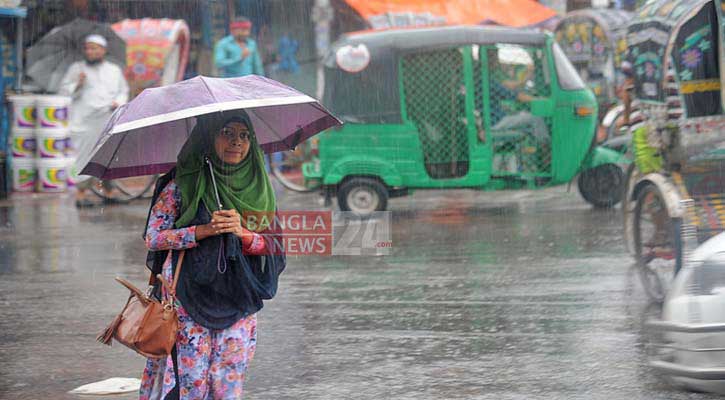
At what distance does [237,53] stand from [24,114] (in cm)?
301

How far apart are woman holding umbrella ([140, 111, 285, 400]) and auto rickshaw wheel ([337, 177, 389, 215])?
28.0ft

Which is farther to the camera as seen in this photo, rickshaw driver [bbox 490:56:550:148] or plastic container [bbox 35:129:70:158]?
plastic container [bbox 35:129:70:158]

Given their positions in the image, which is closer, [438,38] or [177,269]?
[177,269]

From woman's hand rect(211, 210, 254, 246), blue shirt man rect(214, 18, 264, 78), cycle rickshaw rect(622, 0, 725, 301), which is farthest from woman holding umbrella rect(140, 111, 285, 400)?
blue shirt man rect(214, 18, 264, 78)

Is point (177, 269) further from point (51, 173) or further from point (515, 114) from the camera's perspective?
point (51, 173)

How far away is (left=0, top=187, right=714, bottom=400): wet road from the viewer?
6258mm

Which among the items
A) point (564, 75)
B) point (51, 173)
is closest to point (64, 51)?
point (51, 173)

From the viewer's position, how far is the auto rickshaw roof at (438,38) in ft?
43.5

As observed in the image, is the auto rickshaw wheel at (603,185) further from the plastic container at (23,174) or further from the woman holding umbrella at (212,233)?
the woman holding umbrella at (212,233)

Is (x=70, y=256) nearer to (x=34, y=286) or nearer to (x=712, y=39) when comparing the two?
(x=34, y=286)

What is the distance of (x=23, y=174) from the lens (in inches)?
626

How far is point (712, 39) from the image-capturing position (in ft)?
25.1

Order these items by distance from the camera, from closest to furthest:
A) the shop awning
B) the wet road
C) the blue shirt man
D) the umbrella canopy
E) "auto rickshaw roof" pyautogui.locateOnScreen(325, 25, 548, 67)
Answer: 1. the wet road
2. "auto rickshaw roof" pyautogui.locateOnScreen(325, 25, 548, 67)
3. the blue shirt man
4. the umbrella canopy
5. the shop awning

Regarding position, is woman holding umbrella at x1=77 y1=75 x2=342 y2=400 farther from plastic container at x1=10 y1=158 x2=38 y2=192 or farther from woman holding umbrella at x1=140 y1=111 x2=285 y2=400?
plastic container at x1=10 y1=158 x2=38 y2=192
